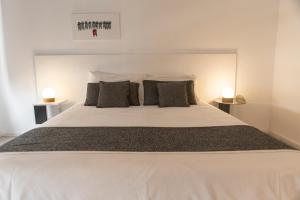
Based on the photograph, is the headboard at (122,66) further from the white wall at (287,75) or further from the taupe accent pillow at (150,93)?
the white wall at (287,75)

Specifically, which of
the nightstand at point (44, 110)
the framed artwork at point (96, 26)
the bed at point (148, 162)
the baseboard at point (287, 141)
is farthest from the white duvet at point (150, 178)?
the framed artwork at point (96, 26)

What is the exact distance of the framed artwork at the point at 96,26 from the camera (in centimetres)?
338

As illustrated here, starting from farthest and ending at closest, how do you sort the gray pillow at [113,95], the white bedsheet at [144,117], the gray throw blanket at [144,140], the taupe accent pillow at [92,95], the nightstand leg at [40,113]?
the nightstand leg at [40,113]
the taupe accent pillow at [92,95]
the gray pillow at [113,95]
the white bedsheet at [144,117]
the gray throw blanket at [144,140]

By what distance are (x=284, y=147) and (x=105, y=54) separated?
2.56 metres

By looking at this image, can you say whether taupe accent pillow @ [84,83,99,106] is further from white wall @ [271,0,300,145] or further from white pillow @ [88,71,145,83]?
white wall @ [271,0,300,145]

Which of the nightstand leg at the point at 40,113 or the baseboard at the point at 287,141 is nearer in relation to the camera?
the baseboard at the point at 287,141

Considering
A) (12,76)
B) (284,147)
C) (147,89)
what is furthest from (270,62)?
(12,76)

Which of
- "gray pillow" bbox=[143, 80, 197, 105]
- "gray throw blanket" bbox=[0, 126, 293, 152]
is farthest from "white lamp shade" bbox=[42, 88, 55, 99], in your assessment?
"gray throw blanket" bbox=[0, 126, 293, 152]

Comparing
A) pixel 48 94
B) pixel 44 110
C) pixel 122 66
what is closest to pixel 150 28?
pixel 122 66

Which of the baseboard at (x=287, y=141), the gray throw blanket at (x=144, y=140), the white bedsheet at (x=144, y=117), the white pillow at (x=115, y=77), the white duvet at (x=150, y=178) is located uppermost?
the white pillow at (x=115, y=77)

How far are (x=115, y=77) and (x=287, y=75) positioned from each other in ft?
7.51

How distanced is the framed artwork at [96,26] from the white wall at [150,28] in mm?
76

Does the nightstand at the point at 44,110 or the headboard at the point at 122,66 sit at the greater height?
the headboard at the point at 122,66

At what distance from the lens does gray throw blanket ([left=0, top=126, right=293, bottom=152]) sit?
158 centimetres
